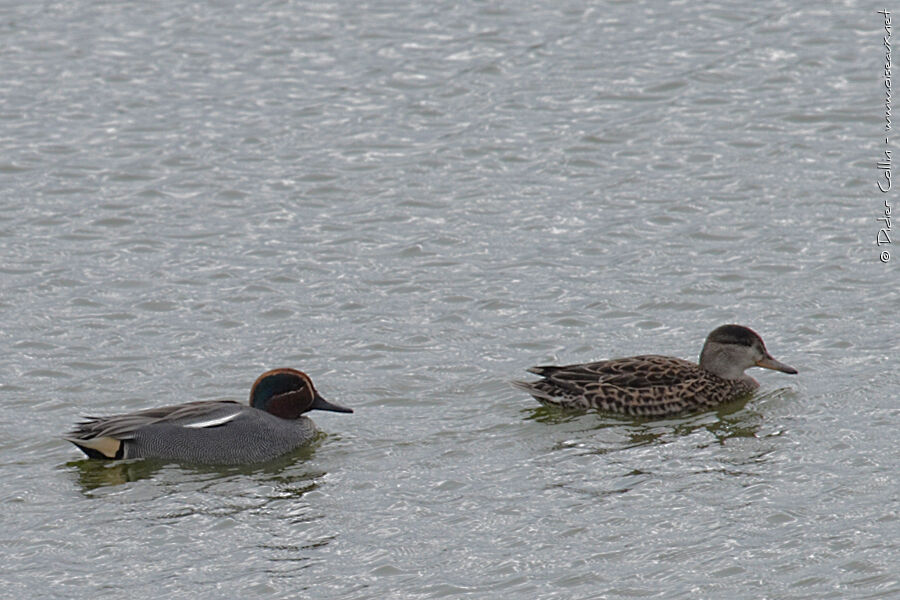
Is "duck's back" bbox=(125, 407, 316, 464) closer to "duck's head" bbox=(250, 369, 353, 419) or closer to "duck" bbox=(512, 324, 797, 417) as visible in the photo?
"duck's head" bbox=(250, 369, 353, 419)

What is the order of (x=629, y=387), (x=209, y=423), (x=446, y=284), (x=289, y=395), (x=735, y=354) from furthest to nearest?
(x=446, y=284) < (x=735, y=354) < (x=629, y=387) < (x=289, y=395) < (x=209, y=423)

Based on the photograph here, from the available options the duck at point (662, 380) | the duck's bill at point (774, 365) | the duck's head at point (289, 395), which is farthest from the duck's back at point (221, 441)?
the duck's bill at point (774, 365)

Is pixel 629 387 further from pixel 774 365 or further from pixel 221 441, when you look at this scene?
pixel 221 441

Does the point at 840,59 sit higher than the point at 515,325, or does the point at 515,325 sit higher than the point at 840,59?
the point at 840,59

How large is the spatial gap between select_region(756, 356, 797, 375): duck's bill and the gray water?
23cm

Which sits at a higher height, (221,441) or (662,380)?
(221,441)

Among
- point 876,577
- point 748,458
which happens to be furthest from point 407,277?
point 876,577

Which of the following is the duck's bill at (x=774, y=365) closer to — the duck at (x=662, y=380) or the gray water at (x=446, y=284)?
the duck at (x=662, y=380)

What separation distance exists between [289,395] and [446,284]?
312 cm

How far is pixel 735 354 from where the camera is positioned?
45.7ft

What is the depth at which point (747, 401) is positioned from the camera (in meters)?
14.1

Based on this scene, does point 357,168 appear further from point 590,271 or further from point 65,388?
A: point 65,388

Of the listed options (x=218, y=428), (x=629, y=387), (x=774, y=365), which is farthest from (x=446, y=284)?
(x=218, y=428)

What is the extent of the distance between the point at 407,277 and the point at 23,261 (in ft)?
12.6
